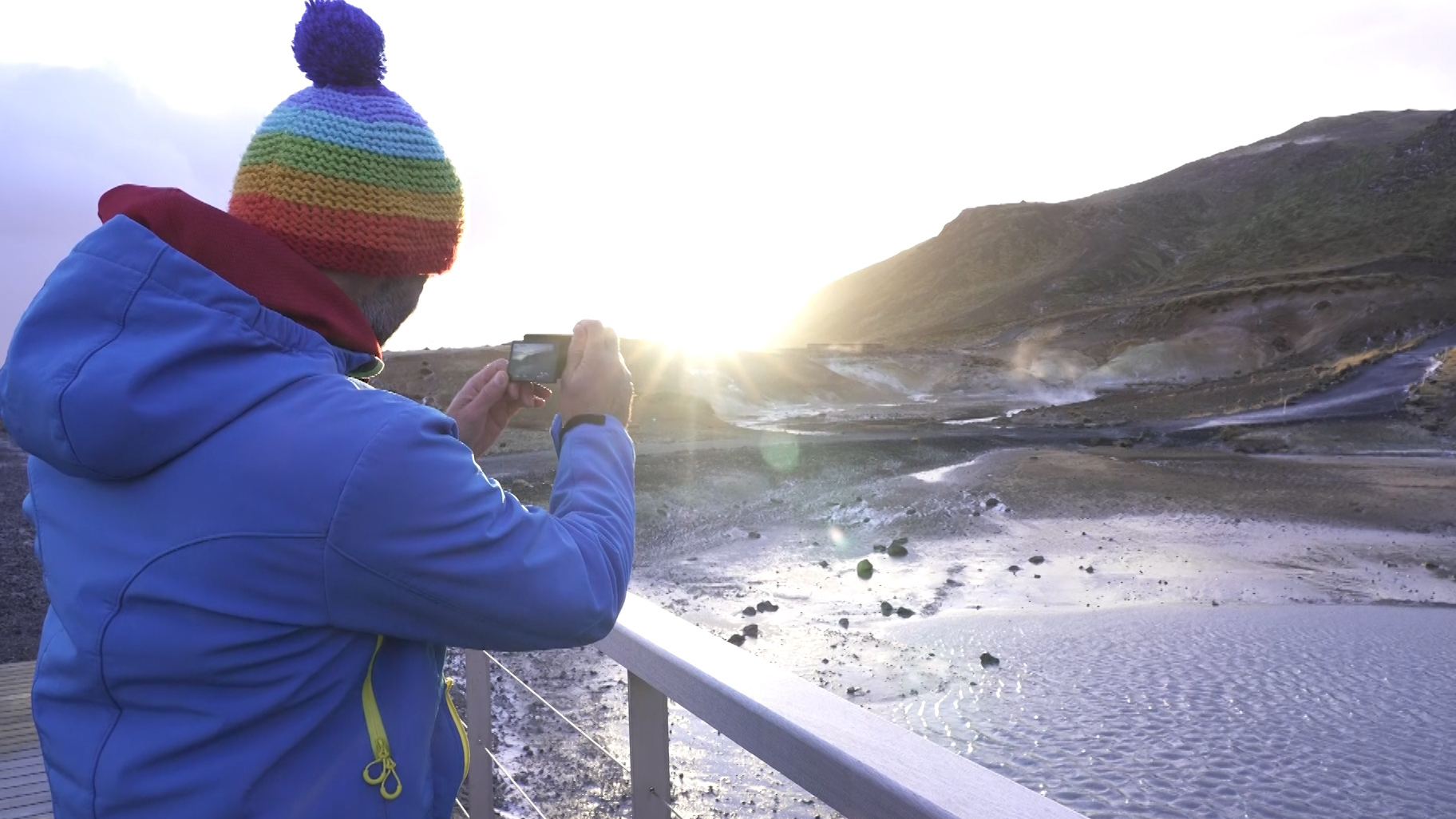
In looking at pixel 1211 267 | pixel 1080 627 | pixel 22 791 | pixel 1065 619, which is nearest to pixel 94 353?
pixel 22 791

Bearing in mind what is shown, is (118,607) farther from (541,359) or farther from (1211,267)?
(1211,267)

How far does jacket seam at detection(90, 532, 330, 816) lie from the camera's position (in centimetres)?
99

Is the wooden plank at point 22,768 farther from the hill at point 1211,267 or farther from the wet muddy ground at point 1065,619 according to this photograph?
the hill at point 1211,267

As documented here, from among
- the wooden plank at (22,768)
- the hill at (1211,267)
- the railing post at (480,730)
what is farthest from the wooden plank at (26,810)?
the hill at (1211,267)

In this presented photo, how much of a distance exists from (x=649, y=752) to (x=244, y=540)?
34.0 inches

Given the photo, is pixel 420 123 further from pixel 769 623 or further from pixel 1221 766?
pixel 769 623

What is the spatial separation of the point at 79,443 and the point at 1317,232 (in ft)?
285

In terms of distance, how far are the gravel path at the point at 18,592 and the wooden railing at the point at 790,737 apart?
3.68 m

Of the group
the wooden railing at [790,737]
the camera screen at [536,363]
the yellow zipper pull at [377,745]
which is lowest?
the wooden railing at [790,737]

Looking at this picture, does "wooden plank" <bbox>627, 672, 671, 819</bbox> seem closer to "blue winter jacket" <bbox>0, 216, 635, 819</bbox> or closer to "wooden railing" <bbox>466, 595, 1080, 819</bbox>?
"wooden railing" <bbox>466, 595, 1080, 819</bbox>

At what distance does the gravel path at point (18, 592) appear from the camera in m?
6.65

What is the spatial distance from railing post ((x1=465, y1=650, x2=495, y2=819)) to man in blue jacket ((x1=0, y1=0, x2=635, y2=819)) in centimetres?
115

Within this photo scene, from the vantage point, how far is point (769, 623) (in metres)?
8.67

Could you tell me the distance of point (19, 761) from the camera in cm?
301
